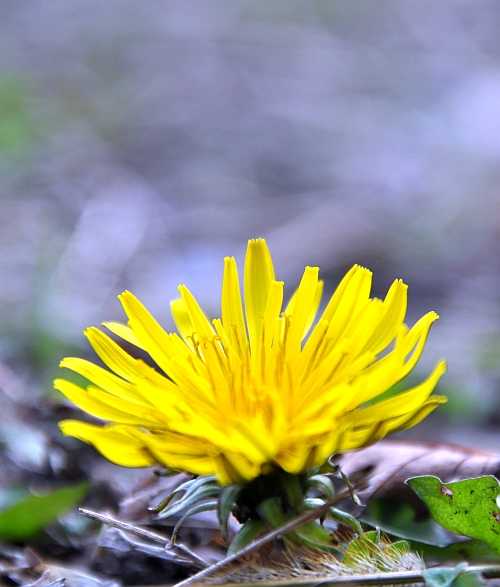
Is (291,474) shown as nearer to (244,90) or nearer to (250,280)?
(250,280)

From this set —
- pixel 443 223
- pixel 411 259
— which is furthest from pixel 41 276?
pixel 443 223

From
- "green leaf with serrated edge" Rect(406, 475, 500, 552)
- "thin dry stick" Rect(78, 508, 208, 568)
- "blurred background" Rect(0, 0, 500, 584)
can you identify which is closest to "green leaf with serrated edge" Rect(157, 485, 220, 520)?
"thin dry stick" Rect(78, 508, 208, 568)

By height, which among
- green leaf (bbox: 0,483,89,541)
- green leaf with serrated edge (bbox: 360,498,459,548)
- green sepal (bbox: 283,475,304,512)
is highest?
green sepal (bbox: 283,475,304,512)

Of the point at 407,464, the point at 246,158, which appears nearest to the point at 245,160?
the point at 246,158

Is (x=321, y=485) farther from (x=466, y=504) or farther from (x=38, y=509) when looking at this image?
(x=38, y=509)

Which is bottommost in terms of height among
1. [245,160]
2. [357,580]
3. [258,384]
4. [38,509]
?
[38,509]

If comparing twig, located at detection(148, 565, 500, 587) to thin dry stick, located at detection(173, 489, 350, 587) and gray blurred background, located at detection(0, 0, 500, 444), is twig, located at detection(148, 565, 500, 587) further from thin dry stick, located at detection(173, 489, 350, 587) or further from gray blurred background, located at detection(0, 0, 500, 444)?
gray blurred background, located at detection(0, 0, 500, 444)

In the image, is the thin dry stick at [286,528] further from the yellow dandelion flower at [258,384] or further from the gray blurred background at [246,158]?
the gray blurred background at [246,158]

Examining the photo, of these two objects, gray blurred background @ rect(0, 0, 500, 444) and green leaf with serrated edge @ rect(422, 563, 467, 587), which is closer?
green leaf with serrated edge @ rect(422, 563, 467, 587)
